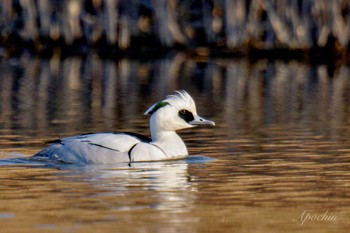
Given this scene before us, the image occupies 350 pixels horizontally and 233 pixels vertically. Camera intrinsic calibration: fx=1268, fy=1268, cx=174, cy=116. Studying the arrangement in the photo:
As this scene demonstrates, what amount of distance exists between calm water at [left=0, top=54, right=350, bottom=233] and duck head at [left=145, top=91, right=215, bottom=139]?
0.38m

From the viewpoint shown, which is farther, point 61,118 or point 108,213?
→ point 61,118

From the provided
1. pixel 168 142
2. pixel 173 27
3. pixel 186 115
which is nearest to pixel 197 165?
pixel 168 142

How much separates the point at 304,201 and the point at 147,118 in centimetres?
713

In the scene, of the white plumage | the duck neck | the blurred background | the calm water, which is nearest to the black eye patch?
the white plumage

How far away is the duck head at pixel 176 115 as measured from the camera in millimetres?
12109

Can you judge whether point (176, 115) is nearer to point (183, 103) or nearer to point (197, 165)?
point (183, 103)

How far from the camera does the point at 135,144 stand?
1166 cm

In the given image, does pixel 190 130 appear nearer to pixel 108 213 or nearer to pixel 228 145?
pixel 228 145

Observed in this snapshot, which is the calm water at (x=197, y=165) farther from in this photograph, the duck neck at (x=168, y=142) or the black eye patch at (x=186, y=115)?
the black eye patch at (x=186, y=115)

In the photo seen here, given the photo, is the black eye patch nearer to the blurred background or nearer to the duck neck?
the duck neck

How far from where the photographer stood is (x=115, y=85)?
23.0m

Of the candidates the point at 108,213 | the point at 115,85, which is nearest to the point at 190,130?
the point at 108,213

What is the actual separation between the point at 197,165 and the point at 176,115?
2.37ft

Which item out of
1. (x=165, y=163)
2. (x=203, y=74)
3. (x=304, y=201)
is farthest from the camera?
(x=203, y=74)
